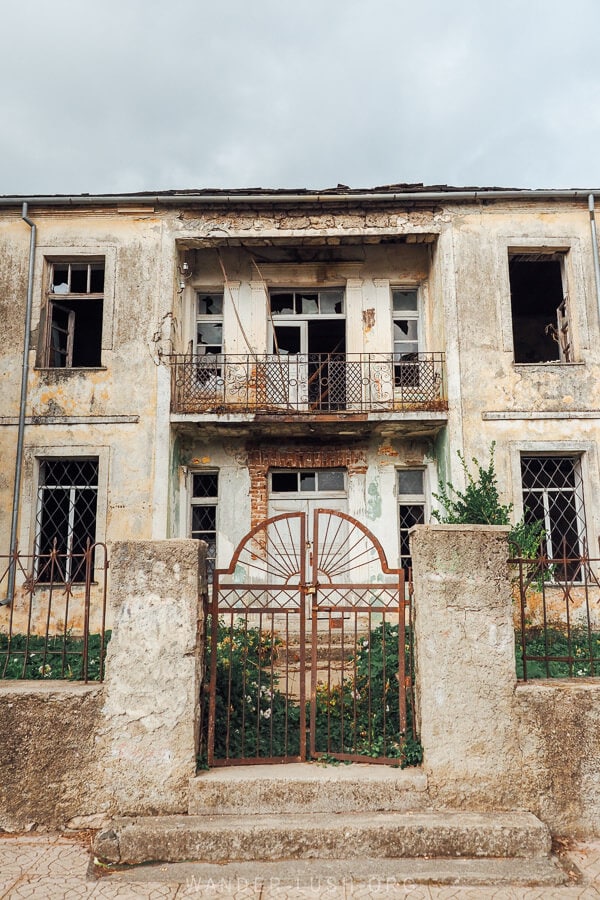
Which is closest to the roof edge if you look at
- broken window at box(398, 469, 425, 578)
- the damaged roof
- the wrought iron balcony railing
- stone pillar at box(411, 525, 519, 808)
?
the damaged roof

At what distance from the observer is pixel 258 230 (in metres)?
11.6

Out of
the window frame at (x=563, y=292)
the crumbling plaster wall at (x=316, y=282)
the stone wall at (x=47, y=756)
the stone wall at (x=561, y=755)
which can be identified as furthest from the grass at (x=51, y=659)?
the window frame at (x=563, y=292)

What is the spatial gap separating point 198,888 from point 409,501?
843cm

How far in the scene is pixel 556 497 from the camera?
11.2 metres

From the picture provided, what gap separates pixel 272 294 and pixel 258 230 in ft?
4.68

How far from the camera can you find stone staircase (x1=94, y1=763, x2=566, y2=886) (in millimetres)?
4086

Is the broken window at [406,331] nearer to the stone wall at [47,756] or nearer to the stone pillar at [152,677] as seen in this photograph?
the stone pillar at [152,677]

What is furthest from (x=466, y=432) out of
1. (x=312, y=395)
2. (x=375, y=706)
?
(x=375, y=706)

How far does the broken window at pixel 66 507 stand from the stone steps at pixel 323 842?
7292 mm

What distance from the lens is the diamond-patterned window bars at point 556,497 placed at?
434 inches

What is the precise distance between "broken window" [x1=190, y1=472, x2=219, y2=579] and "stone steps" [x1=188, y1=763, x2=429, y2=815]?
724cm

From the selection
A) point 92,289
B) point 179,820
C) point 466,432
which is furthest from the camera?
point 92,289

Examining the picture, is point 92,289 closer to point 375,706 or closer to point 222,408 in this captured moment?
point 222,408

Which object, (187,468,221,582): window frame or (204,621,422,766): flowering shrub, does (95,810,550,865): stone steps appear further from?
(187,468,221,582): window frame
